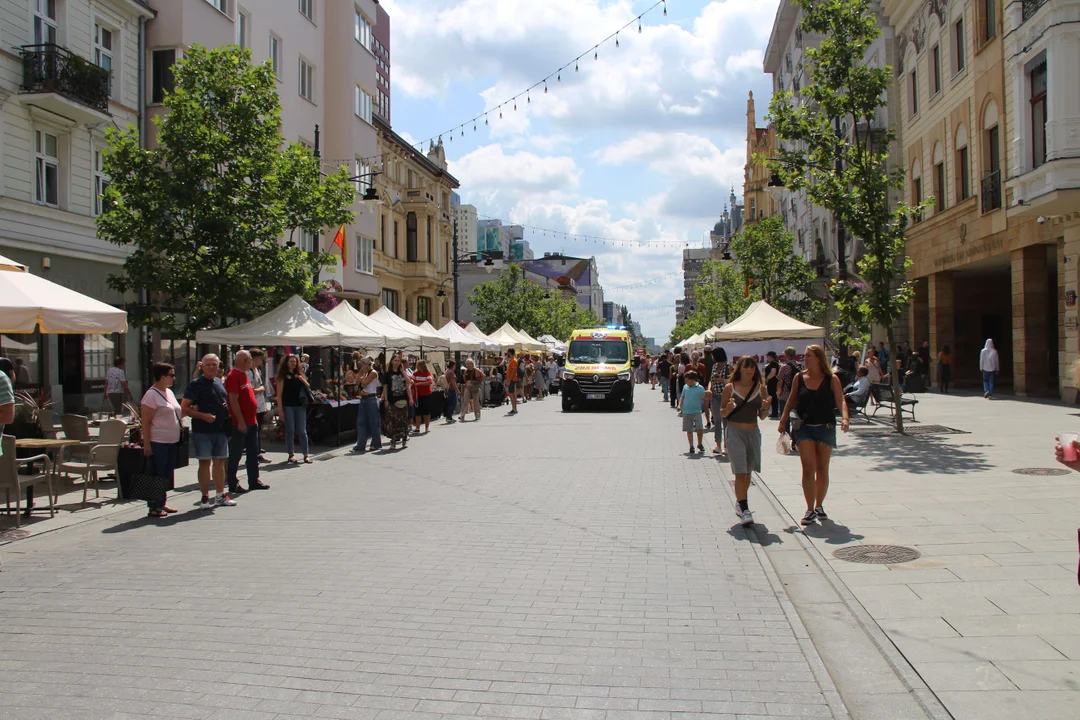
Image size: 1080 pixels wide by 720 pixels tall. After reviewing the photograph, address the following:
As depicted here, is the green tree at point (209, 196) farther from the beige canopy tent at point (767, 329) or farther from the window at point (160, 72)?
the beige canopy tent at point (767, 329)

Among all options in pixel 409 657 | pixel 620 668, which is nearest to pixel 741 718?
pixel 620 668

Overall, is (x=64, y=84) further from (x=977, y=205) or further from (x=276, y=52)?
(x=977, y=205)

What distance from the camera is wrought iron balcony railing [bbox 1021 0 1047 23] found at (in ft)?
63.9

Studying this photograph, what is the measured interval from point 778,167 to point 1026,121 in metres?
8.46

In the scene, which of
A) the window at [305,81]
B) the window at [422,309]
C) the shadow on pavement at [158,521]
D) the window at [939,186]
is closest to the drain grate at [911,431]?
the shadow on pavement at [158,521]

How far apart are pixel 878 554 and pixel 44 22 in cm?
2146

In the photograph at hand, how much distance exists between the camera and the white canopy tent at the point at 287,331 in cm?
1538

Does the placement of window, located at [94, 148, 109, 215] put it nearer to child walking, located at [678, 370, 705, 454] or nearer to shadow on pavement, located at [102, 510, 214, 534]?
shadow on pavement, located at [102, 510, 214, 534]

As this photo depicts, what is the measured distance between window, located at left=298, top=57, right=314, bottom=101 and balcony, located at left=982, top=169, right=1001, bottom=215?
22027mm

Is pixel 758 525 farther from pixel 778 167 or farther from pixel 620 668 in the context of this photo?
pixel 778 167

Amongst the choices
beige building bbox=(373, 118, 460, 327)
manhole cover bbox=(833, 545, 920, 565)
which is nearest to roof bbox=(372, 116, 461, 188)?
beige building bbox=(373, 118, 460, 327)

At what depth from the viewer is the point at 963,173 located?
26438mm

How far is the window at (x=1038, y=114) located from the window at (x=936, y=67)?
25.3 ft

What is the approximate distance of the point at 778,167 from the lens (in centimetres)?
1628
